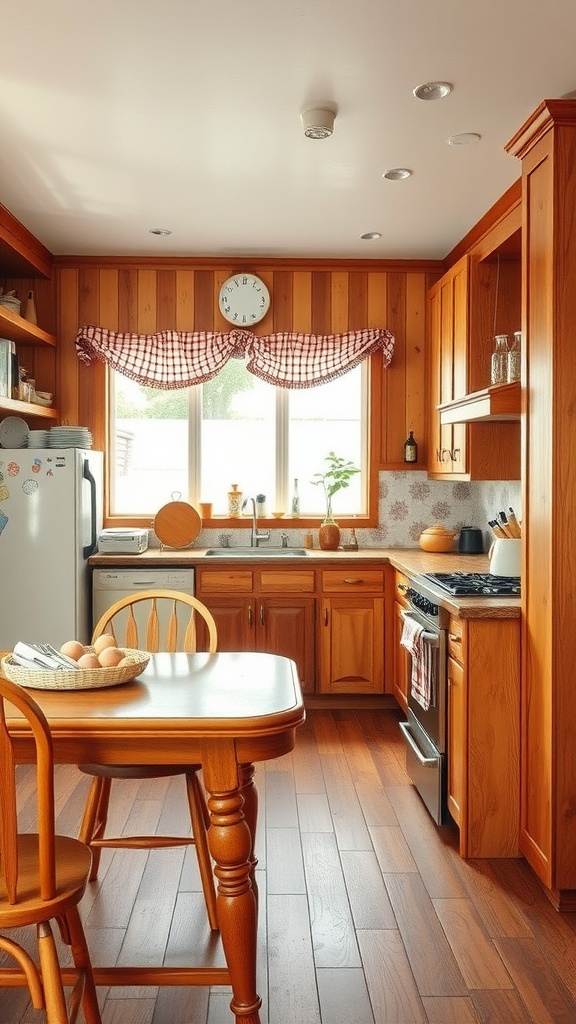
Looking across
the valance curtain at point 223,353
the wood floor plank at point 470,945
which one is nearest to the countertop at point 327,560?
the valance curtain at point 223,353

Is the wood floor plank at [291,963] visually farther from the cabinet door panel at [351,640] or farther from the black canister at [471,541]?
the black canister at [471,541]

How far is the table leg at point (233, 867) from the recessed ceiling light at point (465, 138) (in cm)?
262

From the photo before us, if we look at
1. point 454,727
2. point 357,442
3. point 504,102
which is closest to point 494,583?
point 454,727

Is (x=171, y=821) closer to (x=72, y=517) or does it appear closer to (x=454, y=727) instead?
(x=454, y=727)

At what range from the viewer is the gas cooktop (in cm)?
321

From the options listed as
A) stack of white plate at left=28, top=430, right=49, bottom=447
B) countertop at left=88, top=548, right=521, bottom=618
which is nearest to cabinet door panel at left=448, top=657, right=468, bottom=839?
countertop at left=88, top=548, right=521, bottom=618

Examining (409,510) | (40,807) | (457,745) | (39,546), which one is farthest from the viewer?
(409,510)

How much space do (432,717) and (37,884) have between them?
77.0 inches

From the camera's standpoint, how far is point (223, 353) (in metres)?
5.20

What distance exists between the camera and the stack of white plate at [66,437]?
4766mm

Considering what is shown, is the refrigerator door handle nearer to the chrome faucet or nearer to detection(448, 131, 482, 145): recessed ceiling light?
the chrome faucet

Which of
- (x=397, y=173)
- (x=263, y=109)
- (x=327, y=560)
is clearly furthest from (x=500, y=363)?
(x=327, y=560)

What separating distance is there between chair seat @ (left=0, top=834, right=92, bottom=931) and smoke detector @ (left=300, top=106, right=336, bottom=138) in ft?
8.40

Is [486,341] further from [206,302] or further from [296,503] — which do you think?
[206,302]
